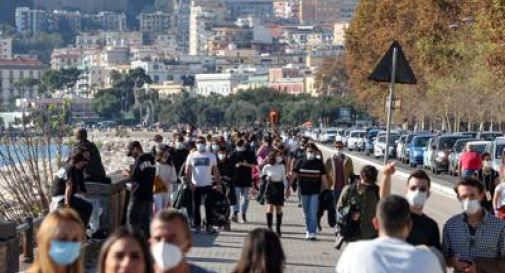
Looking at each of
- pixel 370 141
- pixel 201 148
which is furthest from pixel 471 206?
pixel 370 141

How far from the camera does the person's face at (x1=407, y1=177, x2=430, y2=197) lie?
10.7 meters

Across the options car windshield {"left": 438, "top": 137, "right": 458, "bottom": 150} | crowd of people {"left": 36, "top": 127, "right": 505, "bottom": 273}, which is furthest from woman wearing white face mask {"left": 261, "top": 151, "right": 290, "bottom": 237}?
car windshield {"left": 438, "top": 137, "right": 458, "bottom": 150}

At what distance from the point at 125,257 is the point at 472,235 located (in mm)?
3876

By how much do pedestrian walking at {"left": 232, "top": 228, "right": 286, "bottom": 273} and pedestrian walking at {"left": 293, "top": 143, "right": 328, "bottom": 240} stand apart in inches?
557

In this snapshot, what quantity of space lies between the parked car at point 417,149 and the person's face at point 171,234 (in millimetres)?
49812

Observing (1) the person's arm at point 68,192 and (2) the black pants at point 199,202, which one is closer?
(1) the person's arm at point 68,192

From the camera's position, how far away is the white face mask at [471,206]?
10.6m

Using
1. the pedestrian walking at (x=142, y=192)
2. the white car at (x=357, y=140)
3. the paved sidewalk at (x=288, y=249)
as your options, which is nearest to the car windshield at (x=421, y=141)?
the white car at (x=357, y=140)

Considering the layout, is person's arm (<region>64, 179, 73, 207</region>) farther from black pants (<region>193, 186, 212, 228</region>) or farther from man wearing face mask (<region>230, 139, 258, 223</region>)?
man wearing face mask (<region>230, 139, 258, 223</region>)

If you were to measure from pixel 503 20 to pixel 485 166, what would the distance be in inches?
533

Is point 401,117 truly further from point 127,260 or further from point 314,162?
point 127,260

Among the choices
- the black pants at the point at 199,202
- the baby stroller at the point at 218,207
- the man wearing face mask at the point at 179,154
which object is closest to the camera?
the black pants at the point at 199,202

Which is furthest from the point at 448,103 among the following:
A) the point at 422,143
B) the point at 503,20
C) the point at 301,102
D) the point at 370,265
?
the point at 301,102

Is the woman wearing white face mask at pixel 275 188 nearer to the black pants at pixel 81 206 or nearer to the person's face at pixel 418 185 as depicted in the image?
the black pants at pixel 81 206
